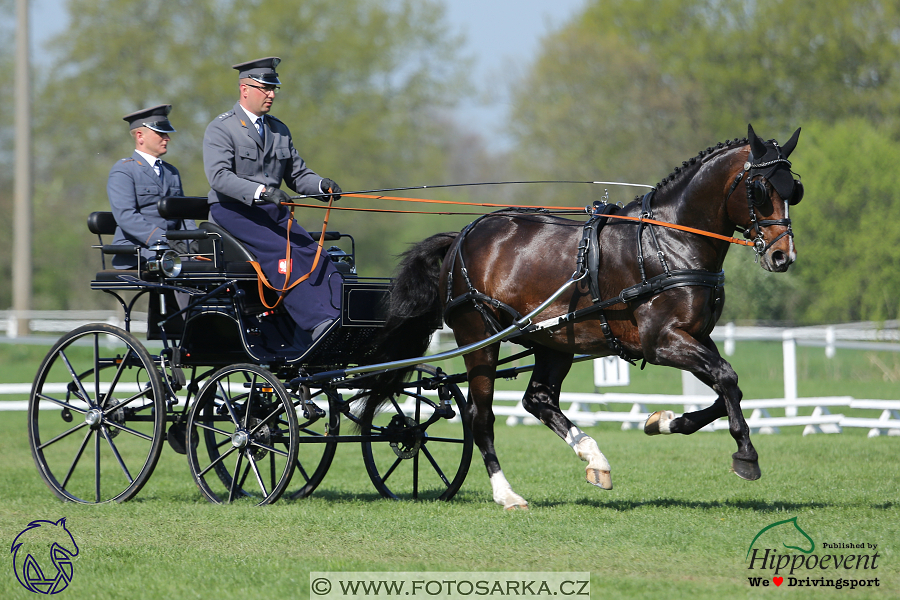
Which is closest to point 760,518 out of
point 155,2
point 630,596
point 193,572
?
point 630,596

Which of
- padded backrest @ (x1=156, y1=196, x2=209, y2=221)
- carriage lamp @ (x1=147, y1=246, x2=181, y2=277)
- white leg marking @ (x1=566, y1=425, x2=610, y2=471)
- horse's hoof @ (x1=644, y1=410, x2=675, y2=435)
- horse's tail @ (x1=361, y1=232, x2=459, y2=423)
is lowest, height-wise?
white leg marking @ (x1=566, y1=425, x2=610, y2=471)

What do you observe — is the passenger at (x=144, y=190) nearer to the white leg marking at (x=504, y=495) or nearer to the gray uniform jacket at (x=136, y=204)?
the gray uniform jacket at (x=136, y=204)

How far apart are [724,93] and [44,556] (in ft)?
80.0

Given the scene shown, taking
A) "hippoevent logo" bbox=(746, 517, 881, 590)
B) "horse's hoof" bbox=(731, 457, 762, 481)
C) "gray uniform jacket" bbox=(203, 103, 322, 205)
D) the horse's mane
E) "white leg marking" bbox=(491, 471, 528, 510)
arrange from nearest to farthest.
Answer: "hippoevent logo" bbox=(746, 517, 881, 590), "horse's hoof" bbox=(731, 457, 762, 481), the horse's mane, "white leg marking" bbox=(491, 471, 528, 510), "gray uniform jacket" bbox=(203, 103, 322, 205)

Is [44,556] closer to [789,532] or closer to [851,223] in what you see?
[789,532]

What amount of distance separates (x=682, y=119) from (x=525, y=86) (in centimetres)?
411

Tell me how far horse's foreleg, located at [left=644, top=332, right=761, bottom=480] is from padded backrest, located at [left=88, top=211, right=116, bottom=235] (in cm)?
372

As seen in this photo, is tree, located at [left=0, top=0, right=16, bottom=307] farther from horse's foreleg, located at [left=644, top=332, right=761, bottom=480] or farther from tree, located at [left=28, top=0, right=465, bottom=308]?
horse's foreleg, located at [left=644, top=332, right=761, bottom=480]

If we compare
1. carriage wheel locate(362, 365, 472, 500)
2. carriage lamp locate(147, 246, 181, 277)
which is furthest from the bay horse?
carriage lamp locate(147, 246, 181, 277)

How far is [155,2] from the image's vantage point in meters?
26.2

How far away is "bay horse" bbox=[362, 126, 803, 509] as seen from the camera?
523 cm

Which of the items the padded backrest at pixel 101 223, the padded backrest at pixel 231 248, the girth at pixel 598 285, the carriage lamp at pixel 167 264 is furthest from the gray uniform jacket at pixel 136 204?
the girth at pixel 598 285

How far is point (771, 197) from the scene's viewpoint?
17.1 feet

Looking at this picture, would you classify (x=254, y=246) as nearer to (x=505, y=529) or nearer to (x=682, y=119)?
(x=505, y=529)
